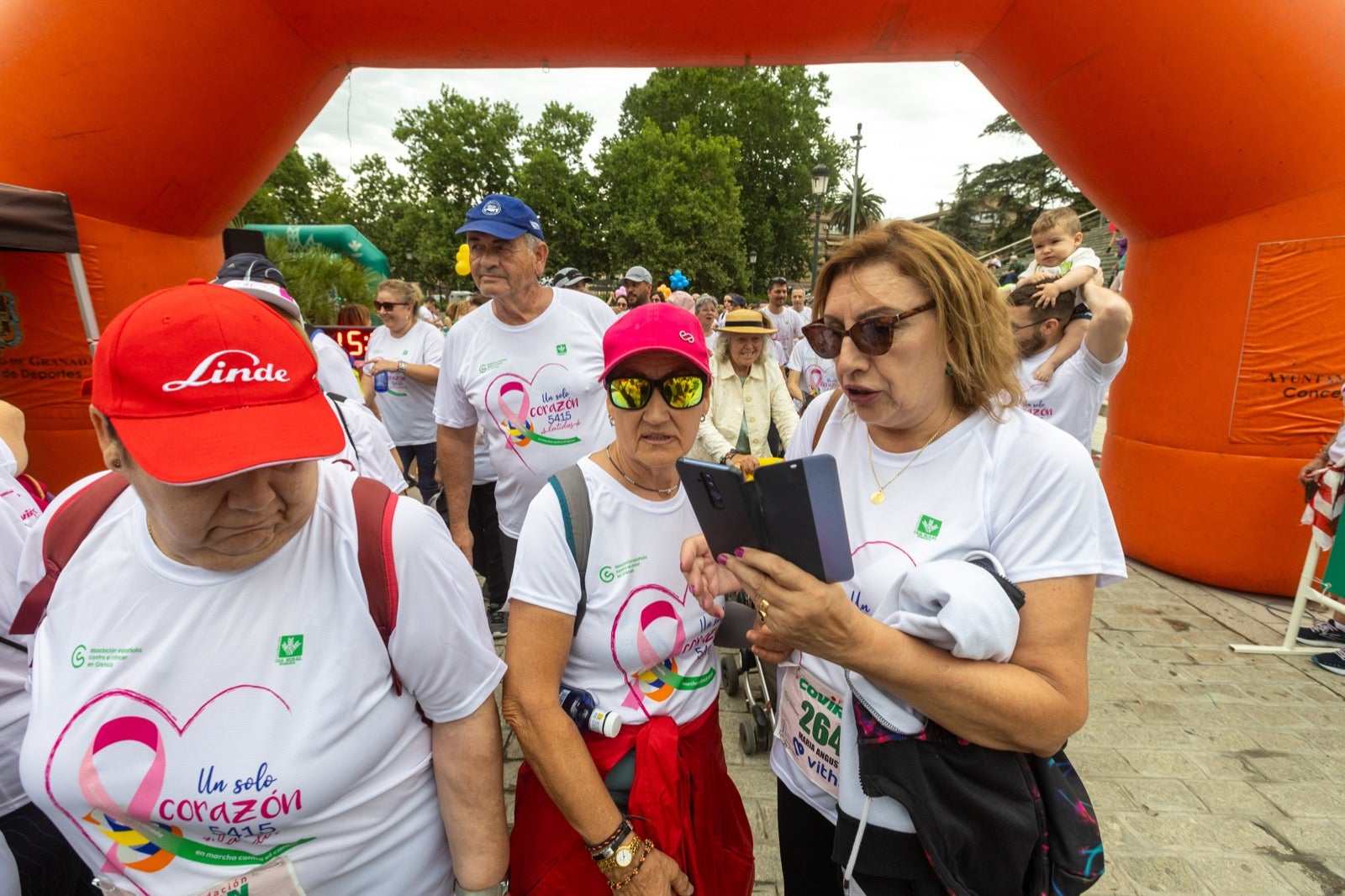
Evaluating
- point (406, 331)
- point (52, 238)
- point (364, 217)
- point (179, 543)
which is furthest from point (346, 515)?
point (364, 217)

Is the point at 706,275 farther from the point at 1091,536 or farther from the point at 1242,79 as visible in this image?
the point at 1091,536

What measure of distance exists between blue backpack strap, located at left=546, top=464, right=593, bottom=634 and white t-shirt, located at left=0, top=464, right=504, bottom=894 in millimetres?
316

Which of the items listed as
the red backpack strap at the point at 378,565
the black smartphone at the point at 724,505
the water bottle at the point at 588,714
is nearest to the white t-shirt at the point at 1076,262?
the black smartphone at the point at 724,505

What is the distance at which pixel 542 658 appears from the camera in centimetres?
142

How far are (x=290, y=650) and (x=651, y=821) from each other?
0.87m

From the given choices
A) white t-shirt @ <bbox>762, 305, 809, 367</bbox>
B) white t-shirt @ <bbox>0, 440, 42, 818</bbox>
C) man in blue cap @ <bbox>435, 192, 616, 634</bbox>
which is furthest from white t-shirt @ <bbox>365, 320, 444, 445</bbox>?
white t-shirt @ <bbox>762, 305, 809, 367</bbox>

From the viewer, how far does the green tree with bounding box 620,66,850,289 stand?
37469 mm

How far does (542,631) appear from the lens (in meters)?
1.43

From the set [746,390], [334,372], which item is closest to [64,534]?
[334,372]

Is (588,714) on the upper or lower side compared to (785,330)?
lower

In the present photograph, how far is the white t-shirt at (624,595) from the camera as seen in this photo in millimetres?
1450

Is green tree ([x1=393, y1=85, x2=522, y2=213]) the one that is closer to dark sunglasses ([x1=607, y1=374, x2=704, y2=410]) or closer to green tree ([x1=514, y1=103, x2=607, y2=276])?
green tree ([x1=514, y1=103, x2=607, y2=276])

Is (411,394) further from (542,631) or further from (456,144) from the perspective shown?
(456,144)

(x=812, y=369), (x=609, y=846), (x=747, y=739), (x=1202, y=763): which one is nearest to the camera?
(x=609, y=846)
